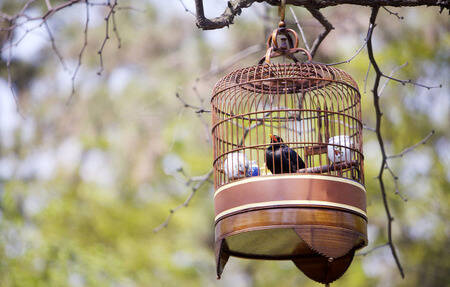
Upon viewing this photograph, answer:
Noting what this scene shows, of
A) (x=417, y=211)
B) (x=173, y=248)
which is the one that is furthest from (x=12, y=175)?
(x=417, y=211)

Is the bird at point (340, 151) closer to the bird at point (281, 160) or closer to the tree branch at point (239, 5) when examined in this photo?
the bird at point (281, 160)

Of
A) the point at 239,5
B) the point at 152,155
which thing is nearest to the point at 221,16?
the point at 239,5

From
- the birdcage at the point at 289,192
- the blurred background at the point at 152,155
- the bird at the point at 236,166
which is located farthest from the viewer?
the blurred background at the point at 152,155

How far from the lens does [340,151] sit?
123 inches

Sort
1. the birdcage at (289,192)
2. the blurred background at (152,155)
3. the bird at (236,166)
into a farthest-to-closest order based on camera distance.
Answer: the blurred background at (152,155) < the bird at (236,166) < the birdcage at (289,192)

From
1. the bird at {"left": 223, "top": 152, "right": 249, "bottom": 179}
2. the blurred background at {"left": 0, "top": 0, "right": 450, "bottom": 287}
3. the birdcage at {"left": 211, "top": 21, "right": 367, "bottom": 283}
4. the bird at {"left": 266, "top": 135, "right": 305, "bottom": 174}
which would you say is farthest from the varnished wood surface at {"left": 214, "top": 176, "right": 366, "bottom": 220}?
the blurred background at {"left": 0, "top": 0, "right": 450, "bottom": 287}

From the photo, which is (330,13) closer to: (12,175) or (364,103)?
(364,103)

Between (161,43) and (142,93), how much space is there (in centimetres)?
98

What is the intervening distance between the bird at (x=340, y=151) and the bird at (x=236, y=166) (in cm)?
45

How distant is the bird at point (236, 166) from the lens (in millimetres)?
3127

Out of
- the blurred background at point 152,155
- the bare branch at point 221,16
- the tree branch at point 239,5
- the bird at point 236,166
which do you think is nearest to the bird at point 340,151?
the bird at point 236,166

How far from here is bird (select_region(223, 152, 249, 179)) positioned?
123 inches

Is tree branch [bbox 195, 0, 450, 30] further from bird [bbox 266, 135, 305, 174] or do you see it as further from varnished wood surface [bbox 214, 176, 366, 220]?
varnished wood surface [bbox 214, 176, 366, 220]

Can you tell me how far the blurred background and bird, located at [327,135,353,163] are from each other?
4.40 metres
